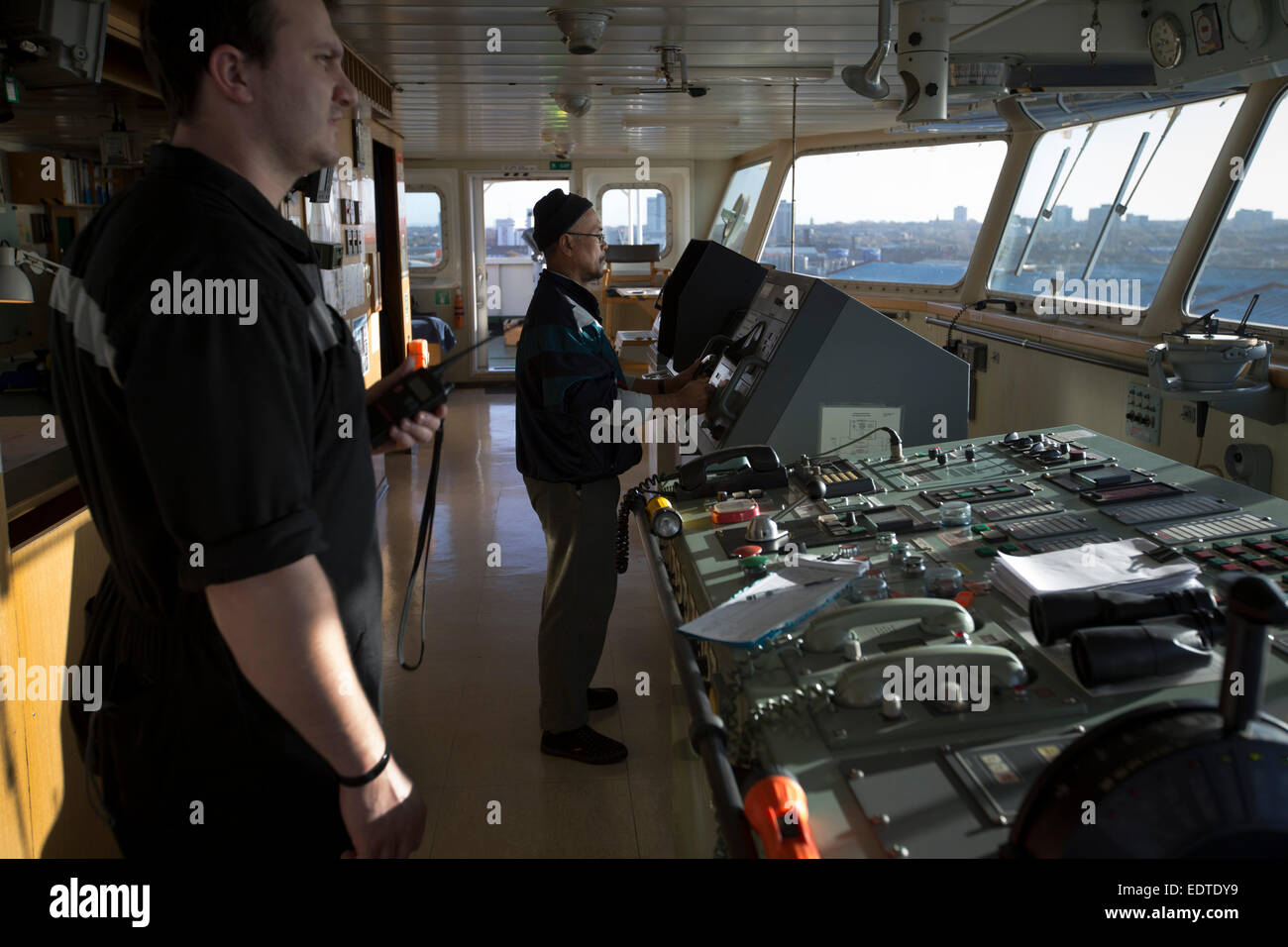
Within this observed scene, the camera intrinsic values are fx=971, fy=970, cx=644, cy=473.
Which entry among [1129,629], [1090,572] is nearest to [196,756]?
[1129,629]

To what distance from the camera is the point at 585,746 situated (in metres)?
2.98


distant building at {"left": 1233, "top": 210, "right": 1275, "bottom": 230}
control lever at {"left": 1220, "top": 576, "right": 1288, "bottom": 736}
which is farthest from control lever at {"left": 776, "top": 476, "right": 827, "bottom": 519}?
distant building at {"left": 1233, "top": 210, "right": 1275, "bottom": 230}

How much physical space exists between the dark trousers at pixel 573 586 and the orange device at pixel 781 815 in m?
1.89

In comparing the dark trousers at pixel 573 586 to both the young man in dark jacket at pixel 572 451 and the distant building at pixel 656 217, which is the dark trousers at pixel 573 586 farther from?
the distant building at pixel 656 217

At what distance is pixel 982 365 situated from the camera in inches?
215

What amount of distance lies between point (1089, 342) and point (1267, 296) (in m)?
0.71

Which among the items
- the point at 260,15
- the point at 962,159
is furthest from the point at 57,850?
the point at 962,159

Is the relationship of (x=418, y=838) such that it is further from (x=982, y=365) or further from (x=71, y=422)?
(x=982, y=365)

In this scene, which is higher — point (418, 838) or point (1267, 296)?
point (1267, 296)

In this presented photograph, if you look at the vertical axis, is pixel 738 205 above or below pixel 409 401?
above

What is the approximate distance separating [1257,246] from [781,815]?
12.1 feet

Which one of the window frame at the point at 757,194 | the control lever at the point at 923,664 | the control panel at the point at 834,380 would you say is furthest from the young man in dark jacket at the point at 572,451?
the window frame at the point at 757,194

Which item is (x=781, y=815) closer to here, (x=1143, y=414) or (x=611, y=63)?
(x=1143, y=414)

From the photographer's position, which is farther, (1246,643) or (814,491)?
(814,491)
